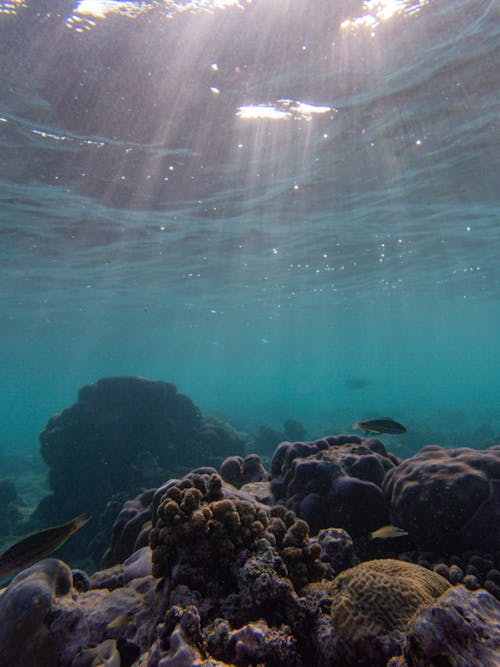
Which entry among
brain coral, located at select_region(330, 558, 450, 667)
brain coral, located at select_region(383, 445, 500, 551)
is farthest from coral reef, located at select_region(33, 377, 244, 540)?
brain coral, located at select_region(330, 558, 450, 667)

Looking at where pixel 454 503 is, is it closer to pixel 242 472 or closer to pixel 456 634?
pixel 456 634

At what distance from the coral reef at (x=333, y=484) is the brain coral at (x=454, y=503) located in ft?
1.39

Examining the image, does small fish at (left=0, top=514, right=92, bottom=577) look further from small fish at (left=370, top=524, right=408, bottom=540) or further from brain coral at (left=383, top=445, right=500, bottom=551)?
brain coral at (left=383, top=445, right=500, bottom=551)

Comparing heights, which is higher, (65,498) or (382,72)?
(382,72)

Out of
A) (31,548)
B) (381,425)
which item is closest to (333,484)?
(381,425)

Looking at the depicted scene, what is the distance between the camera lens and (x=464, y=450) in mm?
5719

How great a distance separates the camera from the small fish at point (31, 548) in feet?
10.8

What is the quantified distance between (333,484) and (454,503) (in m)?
1.59

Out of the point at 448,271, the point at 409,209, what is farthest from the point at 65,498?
the point at 448,271

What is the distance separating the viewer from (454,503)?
465cm

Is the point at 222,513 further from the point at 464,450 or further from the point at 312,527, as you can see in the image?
the point at 464,450

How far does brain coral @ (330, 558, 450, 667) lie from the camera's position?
2713 mm

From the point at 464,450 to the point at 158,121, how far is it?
11.7 m

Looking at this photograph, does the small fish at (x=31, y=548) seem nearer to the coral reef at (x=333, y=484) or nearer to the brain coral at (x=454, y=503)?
the coral reef at (x=333, y=484)
